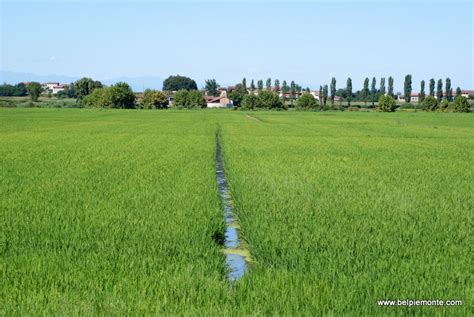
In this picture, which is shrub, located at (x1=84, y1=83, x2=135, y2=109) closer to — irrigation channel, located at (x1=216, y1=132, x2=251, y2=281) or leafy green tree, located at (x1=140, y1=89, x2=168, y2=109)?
leafy green tree, located at (x1=140, y1=89, x2=168, y2=109)

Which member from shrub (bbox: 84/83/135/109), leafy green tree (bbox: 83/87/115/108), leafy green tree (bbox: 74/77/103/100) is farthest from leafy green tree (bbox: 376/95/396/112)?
leafy green tree (bbox: 74/77/103/100)

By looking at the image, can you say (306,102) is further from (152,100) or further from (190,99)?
(152,100)

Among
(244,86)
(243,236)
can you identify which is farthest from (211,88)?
(243,236)

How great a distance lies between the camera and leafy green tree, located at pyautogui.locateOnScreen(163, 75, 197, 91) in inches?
6885

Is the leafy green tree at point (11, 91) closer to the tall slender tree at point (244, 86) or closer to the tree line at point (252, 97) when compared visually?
the tree line at point (252, 97)

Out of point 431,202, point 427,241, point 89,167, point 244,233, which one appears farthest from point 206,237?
point 89,167

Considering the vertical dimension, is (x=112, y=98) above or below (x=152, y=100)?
above

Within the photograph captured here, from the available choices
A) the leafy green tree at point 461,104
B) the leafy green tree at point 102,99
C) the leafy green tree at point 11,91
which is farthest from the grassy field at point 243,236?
the leafy green tree at point 11,91

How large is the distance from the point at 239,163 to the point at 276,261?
9.01 metres

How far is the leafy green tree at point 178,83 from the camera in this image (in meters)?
175

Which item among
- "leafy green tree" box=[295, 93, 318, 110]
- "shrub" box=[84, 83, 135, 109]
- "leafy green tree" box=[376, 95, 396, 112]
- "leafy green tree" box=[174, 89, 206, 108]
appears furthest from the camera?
"leafy green tree" box=[174, 89, 206, 108]

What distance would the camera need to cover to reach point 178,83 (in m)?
175

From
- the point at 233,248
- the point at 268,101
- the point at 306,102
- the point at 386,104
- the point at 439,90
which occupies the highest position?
the point at 439,90

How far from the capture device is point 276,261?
5.70 m
